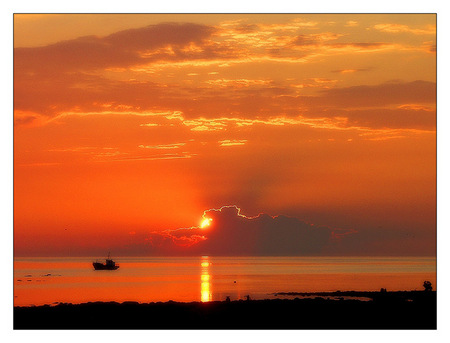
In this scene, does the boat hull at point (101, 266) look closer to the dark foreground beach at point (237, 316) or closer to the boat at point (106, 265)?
the boat at point (106, 265)

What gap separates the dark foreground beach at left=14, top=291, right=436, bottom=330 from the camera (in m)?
30.0

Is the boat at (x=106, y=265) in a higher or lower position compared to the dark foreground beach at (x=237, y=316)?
higher

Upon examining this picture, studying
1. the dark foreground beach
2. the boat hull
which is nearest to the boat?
the boat hull

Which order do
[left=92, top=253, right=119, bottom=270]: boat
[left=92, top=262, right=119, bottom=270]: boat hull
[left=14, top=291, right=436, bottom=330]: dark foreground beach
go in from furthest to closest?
[left=92, top=262, right=119, bottom=270]: boat hull
[left=92, top=253, right=119, bottom=270]: boat
[left=14, top=291, right=436, bottom=330]: dark foreground beach

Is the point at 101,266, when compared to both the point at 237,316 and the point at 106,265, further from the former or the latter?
the point at 237,316

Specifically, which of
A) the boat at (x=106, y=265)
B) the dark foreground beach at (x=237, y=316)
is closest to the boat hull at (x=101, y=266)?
the boat at (x=106, y=265)

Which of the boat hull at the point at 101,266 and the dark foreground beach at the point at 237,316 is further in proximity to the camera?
the boat hull at the point at 101,266

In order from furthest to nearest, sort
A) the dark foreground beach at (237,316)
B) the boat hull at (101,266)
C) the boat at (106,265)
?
the boat hull at (101,266)
the boat at (106,265)
the dark foreground beach at (237,316)

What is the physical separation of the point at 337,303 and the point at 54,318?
14846 mm

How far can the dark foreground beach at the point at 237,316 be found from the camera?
98.5 ft

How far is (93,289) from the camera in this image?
66.5 m

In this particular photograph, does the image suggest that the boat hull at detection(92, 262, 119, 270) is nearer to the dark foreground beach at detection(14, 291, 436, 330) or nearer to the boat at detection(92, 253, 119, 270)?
the boat at detection(92, 253, 119, 270)

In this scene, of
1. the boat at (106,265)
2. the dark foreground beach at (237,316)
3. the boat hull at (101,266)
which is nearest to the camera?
the dark foreground beach at (237,316)

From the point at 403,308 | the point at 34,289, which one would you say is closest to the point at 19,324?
the point at 403,308
